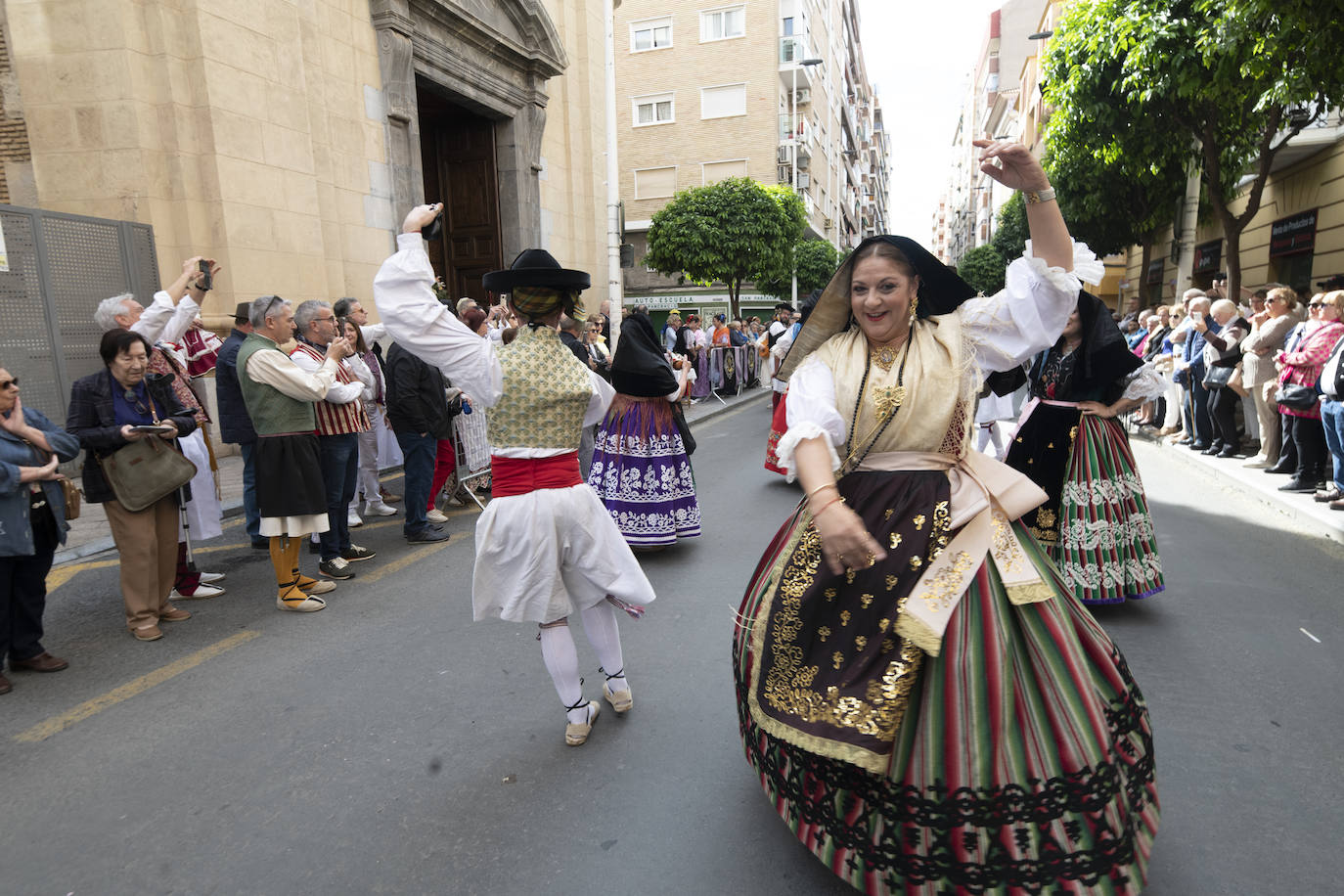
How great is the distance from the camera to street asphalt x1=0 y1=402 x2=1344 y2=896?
237cm

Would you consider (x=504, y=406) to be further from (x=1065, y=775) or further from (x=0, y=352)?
(x=0, y=352)

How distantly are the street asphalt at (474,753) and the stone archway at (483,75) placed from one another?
9660mm

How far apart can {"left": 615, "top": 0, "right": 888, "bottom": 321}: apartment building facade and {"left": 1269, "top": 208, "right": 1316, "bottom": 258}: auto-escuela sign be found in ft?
59.8

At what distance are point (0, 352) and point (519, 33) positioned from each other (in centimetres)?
1143

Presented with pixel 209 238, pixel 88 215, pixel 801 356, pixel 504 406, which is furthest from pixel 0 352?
pixel 801 356

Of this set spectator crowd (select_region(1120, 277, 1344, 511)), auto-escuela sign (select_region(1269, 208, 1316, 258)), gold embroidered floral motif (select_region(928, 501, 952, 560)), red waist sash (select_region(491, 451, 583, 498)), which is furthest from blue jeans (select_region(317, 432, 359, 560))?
auto-escuela sign (select_region(1269, 208, 1316, 258))

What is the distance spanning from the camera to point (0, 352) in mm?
7488

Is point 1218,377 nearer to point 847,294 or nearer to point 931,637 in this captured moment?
point 847,294

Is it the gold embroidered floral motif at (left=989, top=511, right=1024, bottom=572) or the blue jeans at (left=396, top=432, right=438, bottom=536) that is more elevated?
the gold embroidered floral motif at (left=989, top=511, right=1024, bottom=572)

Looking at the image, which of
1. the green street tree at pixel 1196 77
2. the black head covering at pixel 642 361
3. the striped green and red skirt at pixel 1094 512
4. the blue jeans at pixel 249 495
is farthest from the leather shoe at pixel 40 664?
the green street tree at pixel 1196 77

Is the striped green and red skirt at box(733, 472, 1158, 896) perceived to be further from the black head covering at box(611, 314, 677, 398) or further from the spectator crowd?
the spectator crowd

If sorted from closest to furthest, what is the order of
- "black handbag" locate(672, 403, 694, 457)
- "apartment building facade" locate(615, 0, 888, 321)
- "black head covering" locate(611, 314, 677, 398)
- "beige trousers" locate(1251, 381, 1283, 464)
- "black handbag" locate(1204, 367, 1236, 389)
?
1. "black head covering" locate(611, 314, 677, 398)
2. "black handbag" locate(672, 403, 694, 457)
3. "beige trousers" locate(1251, 381, 1283, 464)
4. "black handbag" locate(1204, 367, 1236, 389)
5. "apartment building facade" locate(615, 0, 888, 321)

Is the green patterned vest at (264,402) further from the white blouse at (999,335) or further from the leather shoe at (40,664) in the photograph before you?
the white blouse at (999,335)

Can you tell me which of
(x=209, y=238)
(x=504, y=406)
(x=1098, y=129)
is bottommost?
(x=504, y=406)
